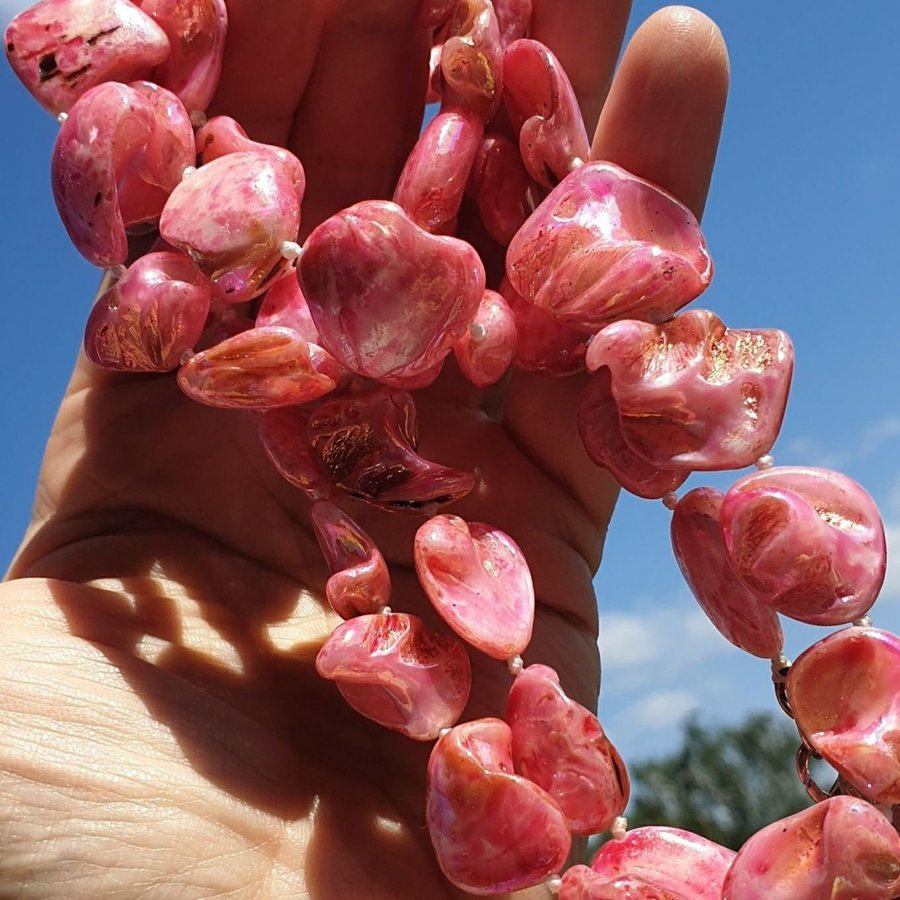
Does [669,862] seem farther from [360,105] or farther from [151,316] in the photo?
[360,105]

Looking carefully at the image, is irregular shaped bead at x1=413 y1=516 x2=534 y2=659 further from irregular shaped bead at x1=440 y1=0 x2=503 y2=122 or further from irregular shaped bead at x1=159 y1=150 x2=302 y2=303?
irregular shaped bead at x1=440 y1=0 x2=503 y2=122

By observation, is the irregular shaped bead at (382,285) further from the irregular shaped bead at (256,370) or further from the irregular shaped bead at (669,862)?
the irregular shaped bead at (669,862)

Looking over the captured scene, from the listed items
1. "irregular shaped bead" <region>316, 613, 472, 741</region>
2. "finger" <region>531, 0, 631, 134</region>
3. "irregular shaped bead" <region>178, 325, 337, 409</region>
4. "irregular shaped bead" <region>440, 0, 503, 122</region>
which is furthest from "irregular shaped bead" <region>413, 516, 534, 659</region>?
"finger" <region>531, 0, 631, 134</region>

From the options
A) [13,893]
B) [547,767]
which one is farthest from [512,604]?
[13,893]

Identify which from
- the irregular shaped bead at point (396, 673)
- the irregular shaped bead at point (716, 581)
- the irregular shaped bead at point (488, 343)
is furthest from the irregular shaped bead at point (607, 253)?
the irregular shaped bead at point (396, 673)

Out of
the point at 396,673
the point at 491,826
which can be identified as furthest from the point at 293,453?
the point at 491,826
